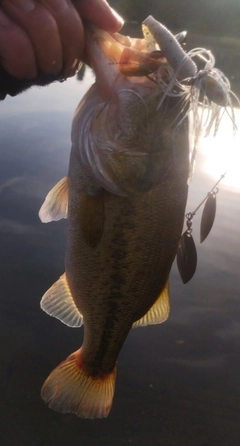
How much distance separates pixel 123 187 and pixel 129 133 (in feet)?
Answer: 0.71

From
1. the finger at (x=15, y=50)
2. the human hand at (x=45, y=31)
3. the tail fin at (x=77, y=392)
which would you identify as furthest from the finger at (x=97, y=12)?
the tail fin at (x=77, y=392)

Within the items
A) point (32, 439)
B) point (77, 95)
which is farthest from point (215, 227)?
point (77, 95)

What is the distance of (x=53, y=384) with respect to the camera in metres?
2.37

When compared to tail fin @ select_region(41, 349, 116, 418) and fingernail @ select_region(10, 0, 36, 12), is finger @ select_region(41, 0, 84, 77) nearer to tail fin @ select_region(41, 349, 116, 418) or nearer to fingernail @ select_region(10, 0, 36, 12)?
fingernail @ select_region(10, 0, 36, 12)

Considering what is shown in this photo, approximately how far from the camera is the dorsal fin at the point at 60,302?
235 centimetres

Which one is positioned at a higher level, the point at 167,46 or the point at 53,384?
the point at 167,46

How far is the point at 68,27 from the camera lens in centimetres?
161

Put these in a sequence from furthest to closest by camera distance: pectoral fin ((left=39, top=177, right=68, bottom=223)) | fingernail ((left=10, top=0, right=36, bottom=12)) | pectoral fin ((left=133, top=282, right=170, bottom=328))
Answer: pectoral fin ((left=133, top=282, right=170, bottom=328)), pectoral fin ((left=39, top=177, right=68, bottom=223)), fingernail ((left=10, top=0, right=36, bottom=12))

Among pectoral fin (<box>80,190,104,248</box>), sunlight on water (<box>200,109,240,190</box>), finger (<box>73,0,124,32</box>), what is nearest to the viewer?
finger (<box>73,0,124,32</box>)

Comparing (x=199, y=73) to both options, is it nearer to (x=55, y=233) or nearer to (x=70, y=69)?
(x=70, y=69)

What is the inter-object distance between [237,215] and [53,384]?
4347 mm

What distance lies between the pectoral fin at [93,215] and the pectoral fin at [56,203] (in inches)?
7.9

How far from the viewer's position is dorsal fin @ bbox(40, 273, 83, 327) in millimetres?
2348

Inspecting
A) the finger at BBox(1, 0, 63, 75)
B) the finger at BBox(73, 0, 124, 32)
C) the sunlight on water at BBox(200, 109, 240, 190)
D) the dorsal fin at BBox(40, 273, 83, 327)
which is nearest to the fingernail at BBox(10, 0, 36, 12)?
the finger at BBox(1, 0, 63, 75)
